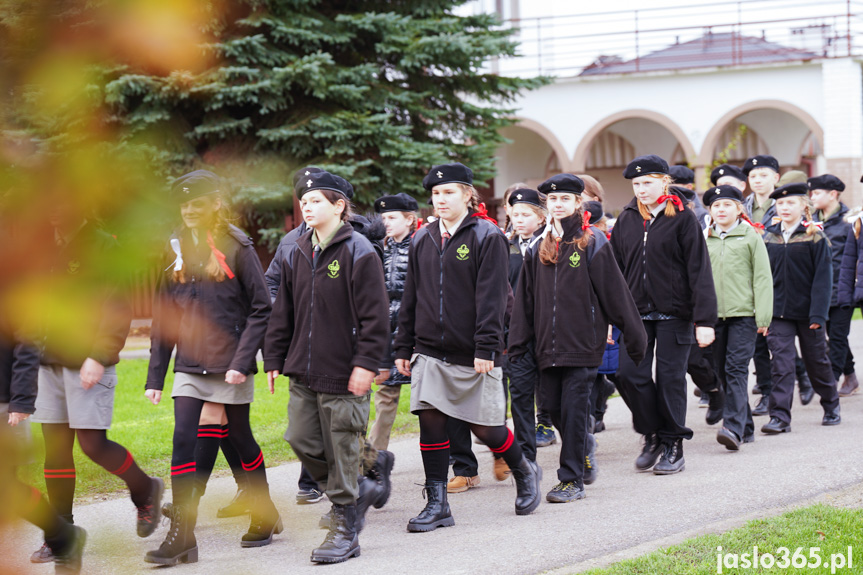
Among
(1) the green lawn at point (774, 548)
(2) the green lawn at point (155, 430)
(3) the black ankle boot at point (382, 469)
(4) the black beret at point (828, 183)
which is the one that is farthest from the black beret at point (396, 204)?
(4) the black beret at point (828, 183)

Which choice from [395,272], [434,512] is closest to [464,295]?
[434,512]

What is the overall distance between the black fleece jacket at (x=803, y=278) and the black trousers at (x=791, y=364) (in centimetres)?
11

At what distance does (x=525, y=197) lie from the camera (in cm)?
725

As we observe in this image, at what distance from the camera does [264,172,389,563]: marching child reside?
4.78 meters

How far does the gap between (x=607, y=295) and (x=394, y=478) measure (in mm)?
2085

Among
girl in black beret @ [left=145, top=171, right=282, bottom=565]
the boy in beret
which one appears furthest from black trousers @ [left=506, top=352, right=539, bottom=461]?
the boy in beret

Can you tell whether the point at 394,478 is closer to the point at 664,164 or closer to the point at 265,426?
the point at 265,426

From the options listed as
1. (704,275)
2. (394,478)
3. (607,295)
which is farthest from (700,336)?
(394,478)

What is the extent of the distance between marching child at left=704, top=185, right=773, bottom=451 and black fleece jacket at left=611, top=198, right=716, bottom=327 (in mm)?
768

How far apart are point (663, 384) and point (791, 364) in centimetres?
191

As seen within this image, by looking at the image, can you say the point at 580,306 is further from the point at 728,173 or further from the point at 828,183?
the point at 828,183

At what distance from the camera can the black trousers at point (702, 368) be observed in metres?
6.89

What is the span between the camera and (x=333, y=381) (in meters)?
4.82

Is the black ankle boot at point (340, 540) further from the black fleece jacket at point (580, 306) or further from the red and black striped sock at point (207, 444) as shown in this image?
the black fleece jacket at point (580, 306)
